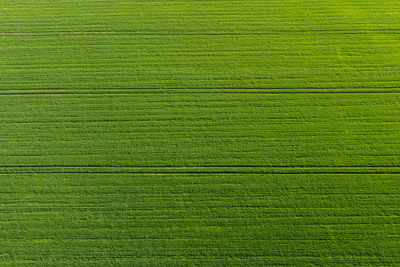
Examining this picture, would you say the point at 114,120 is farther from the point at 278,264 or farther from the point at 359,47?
the point at 359,47

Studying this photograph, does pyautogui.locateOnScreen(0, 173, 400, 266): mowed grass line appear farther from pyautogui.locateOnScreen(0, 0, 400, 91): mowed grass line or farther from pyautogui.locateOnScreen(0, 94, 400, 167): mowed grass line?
pyautogui.locateOnScreen(0, 0, 400, 91): mowed grass line

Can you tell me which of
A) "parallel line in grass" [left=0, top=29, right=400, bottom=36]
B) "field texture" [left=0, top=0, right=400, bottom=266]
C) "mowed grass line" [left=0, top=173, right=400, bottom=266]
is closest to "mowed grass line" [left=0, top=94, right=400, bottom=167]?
"field texture" [left=0, top=0, right=400, bottom=266]

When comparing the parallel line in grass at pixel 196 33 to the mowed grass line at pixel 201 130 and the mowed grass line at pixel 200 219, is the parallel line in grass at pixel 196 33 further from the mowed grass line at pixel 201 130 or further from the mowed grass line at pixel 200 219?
the mowed grass line at pixel 200 219

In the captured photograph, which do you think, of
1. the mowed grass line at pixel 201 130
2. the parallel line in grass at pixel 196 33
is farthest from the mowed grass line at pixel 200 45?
the mowed grass line at pixel 201 130

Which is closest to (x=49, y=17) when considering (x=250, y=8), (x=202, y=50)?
(x=202, y=50)

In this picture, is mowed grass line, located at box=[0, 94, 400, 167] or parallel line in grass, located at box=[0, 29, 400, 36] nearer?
mowed grass line, located at box=[0, 94, 400, 167]

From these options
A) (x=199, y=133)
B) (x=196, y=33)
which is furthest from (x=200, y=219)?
(x=196, y=33)
